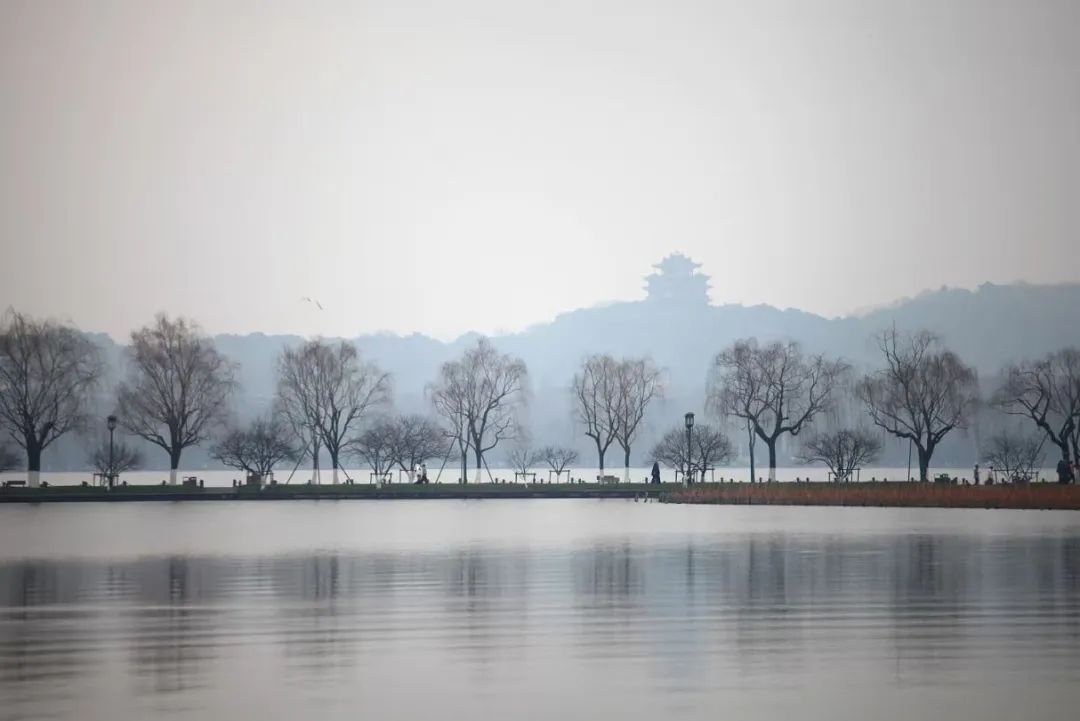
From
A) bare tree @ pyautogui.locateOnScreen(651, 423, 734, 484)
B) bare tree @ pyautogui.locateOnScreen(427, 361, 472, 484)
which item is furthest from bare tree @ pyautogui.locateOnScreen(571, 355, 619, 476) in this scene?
bare tree @ pyautogui.locateOnScreen(427, 361, 472, 484)

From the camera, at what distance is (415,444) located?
87.1 m

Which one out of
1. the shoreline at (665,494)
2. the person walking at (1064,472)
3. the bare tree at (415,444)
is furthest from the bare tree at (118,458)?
the person walking at (1064,472)

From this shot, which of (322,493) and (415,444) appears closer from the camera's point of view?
(322,493)

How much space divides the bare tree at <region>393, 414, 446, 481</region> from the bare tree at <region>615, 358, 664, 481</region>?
39.0 feet

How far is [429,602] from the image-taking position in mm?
19125

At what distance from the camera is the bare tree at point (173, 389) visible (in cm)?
7881

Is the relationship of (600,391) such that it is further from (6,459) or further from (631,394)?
(6,459)

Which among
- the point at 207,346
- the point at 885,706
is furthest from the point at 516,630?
the point at 207,346

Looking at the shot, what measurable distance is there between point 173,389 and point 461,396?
61.9ft

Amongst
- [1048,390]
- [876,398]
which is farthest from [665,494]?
[1048,390]

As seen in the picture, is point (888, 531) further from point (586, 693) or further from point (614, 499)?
point (614, 499)

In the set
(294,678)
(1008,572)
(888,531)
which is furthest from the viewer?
(888,531)

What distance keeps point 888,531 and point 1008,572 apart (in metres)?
14.2

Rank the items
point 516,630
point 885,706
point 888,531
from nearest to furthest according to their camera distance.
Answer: point 885,706
point 516,630
point 888,531
